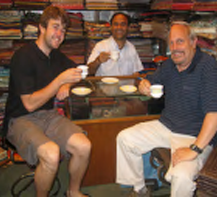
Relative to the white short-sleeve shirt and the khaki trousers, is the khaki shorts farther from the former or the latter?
the white short-sleeve shirt

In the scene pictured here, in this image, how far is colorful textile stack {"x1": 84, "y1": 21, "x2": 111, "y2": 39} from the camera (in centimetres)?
389

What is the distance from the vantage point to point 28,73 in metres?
2.02

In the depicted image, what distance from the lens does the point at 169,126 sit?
215cm

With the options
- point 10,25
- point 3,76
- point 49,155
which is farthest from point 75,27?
point 49,155

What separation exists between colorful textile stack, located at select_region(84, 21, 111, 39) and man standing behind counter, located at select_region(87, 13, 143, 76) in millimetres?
490

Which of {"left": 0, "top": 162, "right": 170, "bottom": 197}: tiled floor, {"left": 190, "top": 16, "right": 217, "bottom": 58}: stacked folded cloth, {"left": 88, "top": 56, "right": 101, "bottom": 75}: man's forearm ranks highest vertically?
{"left": 190, "top": 16, "right": 217, "bottom": 58}: stacked folded cloth

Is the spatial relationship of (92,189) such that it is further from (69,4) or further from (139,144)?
(69,4)

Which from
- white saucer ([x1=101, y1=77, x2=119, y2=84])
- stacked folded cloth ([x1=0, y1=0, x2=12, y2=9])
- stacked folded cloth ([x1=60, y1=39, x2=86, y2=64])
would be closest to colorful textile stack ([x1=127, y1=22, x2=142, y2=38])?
stacked folded cloth ([x1=60, y1=39, x2=86, y2=64])

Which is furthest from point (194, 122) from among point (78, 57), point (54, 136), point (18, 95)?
point (78, 57)

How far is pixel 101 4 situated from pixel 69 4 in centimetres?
49

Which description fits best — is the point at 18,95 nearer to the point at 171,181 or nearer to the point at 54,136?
the point at 54,136

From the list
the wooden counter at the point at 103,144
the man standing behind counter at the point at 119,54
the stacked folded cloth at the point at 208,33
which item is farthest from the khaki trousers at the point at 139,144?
the stacked folded cloth at the point at 208,33

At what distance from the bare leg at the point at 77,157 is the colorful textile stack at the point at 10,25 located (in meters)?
2.28

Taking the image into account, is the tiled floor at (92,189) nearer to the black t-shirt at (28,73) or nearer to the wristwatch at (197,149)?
the black t-shirt at (28,73)
